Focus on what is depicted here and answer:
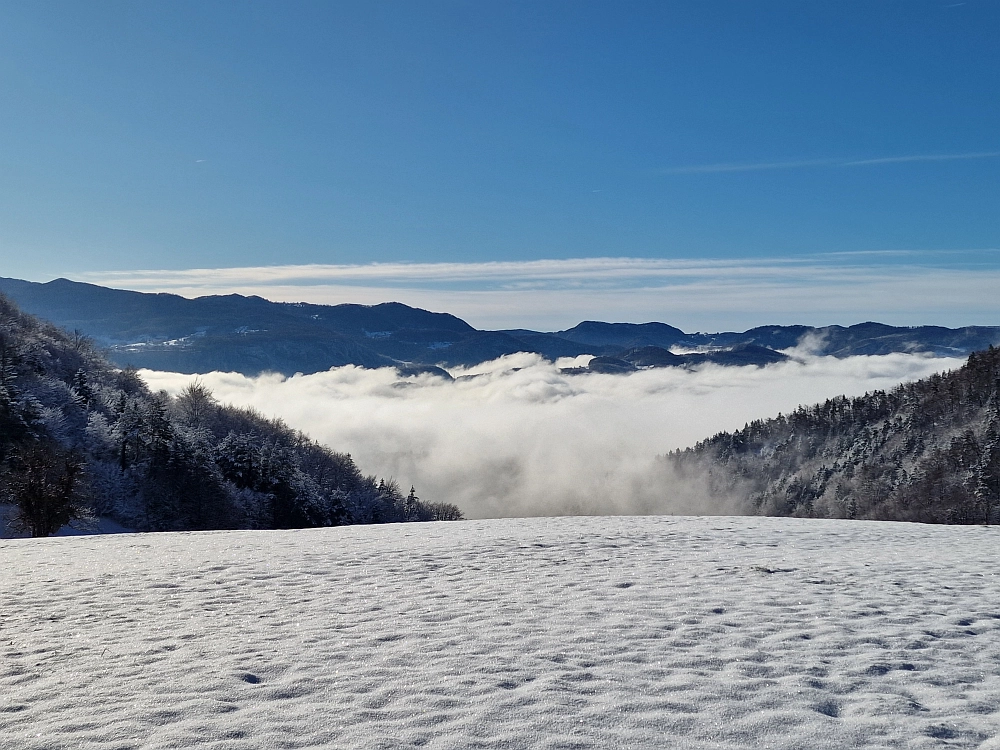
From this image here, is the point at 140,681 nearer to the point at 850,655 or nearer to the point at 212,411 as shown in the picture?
the point at 850,655

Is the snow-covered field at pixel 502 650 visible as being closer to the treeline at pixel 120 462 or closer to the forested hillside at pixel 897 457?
the treeline at pixel 120 462

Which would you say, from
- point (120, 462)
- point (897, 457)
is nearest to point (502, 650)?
point (120, 462)

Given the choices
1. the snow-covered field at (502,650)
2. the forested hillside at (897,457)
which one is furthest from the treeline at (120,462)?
the forested hillside at (897,457)

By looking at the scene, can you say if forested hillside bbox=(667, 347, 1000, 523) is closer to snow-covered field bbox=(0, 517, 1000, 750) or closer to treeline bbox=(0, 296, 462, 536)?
treeline bbox=(0, 296, 462, 536)

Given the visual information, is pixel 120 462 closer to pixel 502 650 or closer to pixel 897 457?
pixel 502 650

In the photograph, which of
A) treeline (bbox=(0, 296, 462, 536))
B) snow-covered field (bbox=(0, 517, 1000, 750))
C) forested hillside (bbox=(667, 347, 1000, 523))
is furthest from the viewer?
forested hillside (bbox=(667, 347, 1000, 523))

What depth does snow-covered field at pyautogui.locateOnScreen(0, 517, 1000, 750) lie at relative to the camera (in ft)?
21.5

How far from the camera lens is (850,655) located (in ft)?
28.8

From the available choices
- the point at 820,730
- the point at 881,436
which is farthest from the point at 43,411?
the point at 881,436

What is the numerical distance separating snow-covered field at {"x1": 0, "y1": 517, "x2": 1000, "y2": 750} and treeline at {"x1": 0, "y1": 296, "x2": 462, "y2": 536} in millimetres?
24342

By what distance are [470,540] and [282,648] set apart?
34.1ft

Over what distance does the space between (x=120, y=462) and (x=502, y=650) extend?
54.0m

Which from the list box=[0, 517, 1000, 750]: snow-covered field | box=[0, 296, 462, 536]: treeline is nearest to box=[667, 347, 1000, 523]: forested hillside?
box=[0, 296, 462, 536]: treeline

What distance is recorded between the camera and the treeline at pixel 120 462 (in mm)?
34250
